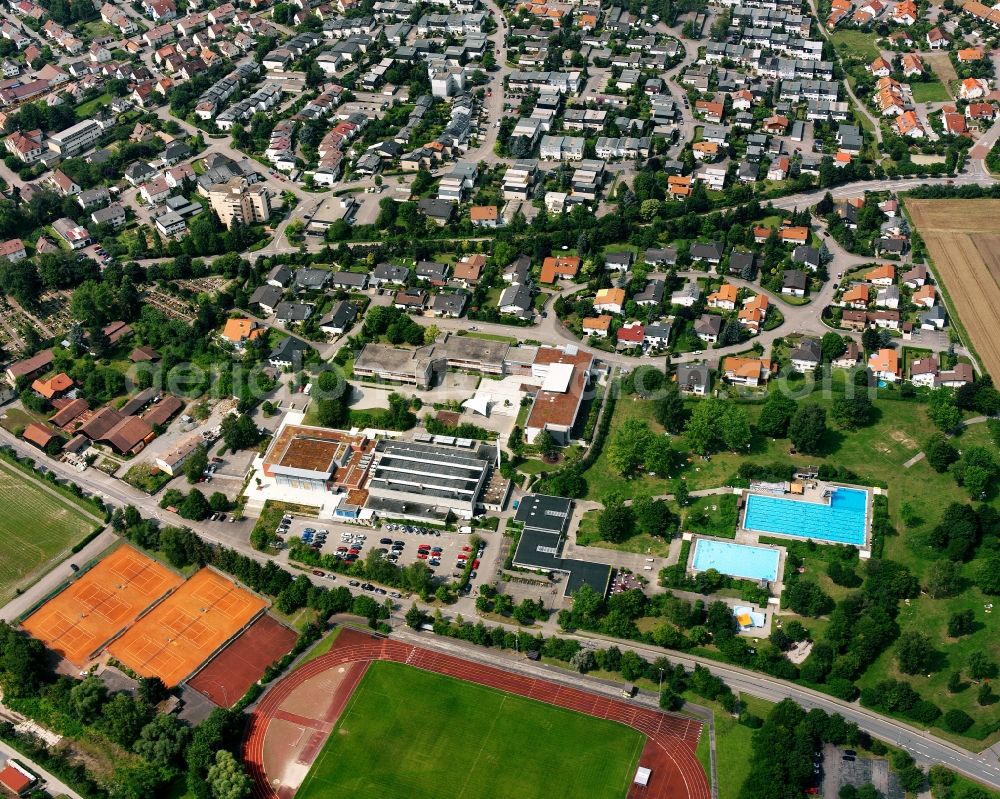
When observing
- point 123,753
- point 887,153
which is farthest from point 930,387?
point 123,753

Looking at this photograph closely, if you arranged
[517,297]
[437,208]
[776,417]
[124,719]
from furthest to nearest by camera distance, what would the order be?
[437,208]
[517,297]
[776,417]
[124,719]

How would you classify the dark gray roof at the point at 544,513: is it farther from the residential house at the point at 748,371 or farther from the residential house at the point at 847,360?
the residential house at the point at 847,360

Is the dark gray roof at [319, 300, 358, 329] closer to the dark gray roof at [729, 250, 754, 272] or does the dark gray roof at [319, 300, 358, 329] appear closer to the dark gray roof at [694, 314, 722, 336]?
the dark gray roof at [694, 314, 722, 336]

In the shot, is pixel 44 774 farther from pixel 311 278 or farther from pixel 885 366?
pixel 885 366

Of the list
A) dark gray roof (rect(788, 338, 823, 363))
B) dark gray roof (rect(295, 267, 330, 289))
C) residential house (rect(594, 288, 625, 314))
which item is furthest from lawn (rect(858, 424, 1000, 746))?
dark gray roof (rect(295, 267, 330, 289))

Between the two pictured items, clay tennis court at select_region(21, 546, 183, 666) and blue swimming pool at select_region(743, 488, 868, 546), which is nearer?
clay tennis court at select_region(21, 546, 183, 666)

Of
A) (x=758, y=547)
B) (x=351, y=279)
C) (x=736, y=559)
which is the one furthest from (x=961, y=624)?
(x=351, y=279)

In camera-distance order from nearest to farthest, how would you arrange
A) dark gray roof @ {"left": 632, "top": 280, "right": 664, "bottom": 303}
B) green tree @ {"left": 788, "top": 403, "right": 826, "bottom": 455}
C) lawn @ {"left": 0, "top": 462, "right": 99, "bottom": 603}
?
1. lawn @ {"left": 0, "top": 462, "right": 99, "bottom": 603}
2. green tree @ {"left": 788, "top": 403, "right": 826, "bottom": 455}
3. dark gray roof @ {"left": 632, "top": 280, "right": 664, "bottom": 303}
